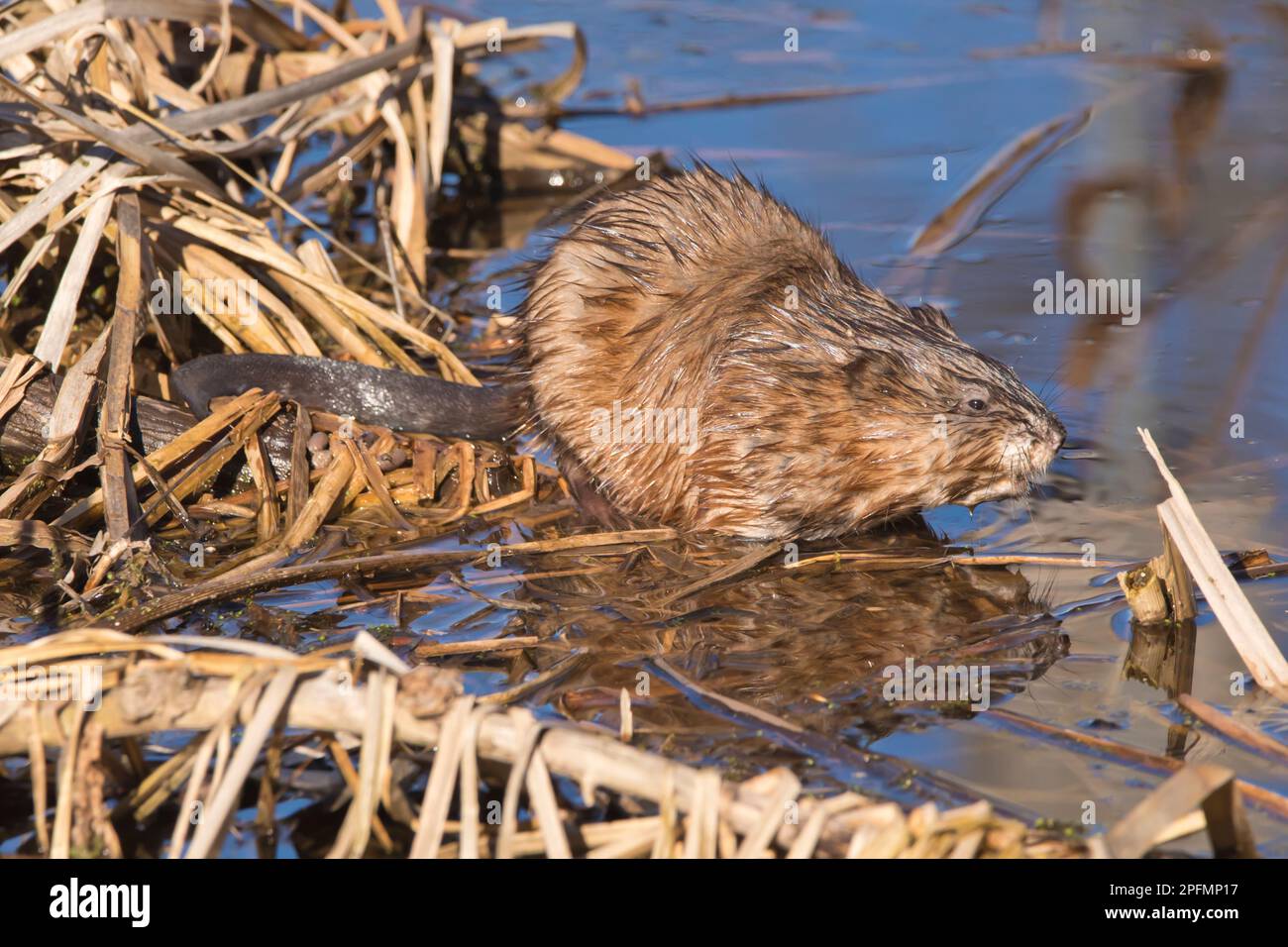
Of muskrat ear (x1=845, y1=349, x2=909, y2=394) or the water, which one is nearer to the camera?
the water

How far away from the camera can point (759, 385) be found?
4.19 metres

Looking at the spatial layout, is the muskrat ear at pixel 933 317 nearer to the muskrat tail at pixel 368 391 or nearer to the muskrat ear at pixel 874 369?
the muskrat ear at pixel 874 369

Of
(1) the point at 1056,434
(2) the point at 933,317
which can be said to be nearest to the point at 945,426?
(1) the point at 1056,434

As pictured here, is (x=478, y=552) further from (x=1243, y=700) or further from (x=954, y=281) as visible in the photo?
(x=954, y=281)

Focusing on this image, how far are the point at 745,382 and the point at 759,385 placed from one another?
0.04 meters

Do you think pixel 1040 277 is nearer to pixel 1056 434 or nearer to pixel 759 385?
pixel 1056 434

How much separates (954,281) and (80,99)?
335 cm

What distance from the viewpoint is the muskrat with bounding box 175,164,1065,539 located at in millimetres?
4145

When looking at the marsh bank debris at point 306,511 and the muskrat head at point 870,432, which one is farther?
the muskrat head at point 870,432

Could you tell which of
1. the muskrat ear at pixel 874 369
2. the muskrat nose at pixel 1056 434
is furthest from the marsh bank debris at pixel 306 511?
the muskrat ear at pixel 874 369

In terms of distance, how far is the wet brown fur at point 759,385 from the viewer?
4.14 metres

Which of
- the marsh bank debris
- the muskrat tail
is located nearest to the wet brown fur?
the marsh bank debris

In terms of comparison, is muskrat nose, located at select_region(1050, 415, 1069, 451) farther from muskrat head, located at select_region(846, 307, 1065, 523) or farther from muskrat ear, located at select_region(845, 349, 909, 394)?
muskrat ear, located at select_region(845, 349, 909, 394)
